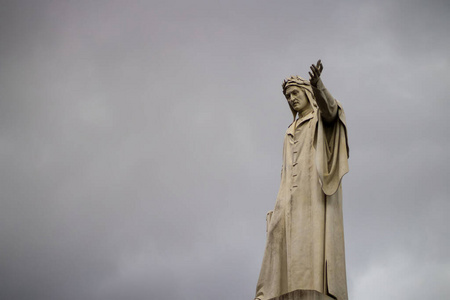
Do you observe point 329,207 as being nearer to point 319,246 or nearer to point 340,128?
point 319,246

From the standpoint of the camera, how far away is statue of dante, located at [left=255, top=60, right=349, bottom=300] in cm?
1284

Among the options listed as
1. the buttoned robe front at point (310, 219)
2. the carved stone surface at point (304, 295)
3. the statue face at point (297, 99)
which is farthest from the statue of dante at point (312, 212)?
the statue face at point (297, 99)

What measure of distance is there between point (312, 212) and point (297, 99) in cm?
342

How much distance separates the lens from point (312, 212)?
1355 cm

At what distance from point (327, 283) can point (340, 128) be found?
3.83 meters

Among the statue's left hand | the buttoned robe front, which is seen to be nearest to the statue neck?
the buttoned robe front

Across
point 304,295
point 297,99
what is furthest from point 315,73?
point 304,295

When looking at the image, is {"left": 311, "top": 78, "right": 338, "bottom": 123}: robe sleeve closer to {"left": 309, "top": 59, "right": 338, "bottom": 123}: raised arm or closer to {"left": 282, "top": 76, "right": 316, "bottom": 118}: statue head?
{"left": 309, "top": 59, "right": 338, "bottom": 123}: raised arm

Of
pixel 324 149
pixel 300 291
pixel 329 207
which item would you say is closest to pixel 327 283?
pixel 300 291

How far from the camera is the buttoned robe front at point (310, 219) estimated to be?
Result: 12.8m

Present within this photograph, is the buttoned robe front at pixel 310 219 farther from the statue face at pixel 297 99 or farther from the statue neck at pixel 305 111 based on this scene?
the statue face at pixel 297 99

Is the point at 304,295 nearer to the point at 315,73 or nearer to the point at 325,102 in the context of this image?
the point at 325,102

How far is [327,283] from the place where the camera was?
41.0ft

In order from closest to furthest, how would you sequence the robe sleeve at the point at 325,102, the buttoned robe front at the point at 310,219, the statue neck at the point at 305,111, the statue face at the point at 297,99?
the buttoned robe front at the point at 310,219 < the robe sleeve at the point at 325,102 < the statue neck at the point at 305,111 < the statue face at the point at 297,99
